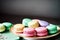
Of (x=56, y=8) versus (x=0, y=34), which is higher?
(x=56, y=8)

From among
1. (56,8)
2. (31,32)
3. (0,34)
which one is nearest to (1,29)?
(0,34)

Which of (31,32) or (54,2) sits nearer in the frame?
(31,32)

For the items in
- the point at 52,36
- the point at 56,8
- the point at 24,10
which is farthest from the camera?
the point at 24,10

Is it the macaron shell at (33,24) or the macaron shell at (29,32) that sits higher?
the macaron shell at (33,24)

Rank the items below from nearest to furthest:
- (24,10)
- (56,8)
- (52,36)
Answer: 1. (52,36)
2. (56,8)
3. (24,10)

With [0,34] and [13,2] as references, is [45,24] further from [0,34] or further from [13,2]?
[13,2]

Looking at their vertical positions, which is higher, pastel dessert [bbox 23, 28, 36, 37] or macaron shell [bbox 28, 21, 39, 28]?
macaron shell [bbox 28, 21, 39, 28]

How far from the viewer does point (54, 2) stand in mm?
1448

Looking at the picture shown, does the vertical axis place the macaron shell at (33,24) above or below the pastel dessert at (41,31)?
above

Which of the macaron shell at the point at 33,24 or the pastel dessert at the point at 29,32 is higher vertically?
the macaron shell at the point at 33,24

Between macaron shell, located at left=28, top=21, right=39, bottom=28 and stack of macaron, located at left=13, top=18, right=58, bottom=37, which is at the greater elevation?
macaron shell, located at left=28, top=21, right=39, bottom=28

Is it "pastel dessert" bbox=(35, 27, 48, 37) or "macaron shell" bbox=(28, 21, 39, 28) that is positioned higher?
"macaron shell" bbox=(28, 21, 39, 28)

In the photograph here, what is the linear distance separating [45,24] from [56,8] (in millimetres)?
701

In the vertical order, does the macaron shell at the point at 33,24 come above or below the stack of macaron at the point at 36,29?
above
